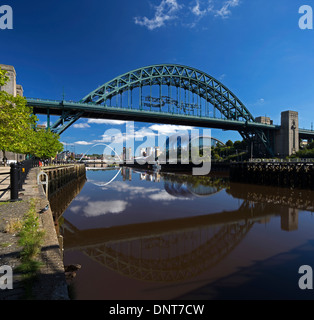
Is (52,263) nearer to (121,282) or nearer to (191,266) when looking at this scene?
(121,282)

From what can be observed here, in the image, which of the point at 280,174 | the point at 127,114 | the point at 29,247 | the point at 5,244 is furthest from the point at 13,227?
the point at 127,114

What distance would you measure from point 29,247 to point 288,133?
86.1 m

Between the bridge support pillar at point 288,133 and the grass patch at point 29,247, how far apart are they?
8479 cm

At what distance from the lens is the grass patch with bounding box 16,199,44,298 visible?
3916 millimetres

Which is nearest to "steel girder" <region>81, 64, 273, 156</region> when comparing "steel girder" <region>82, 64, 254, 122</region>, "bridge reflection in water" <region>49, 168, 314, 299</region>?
"steel girder" <region>82, 64, 254, 122</region>

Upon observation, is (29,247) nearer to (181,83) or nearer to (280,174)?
(280,174)

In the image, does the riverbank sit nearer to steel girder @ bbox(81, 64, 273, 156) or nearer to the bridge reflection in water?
the bridge reflection in water

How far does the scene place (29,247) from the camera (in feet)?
16.1

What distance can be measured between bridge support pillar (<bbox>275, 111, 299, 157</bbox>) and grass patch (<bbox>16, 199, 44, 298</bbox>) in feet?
278

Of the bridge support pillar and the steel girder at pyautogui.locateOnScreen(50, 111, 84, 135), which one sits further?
the bridge support pillar

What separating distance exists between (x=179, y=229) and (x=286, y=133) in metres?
78.5

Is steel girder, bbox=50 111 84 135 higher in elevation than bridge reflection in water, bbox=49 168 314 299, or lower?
higher
